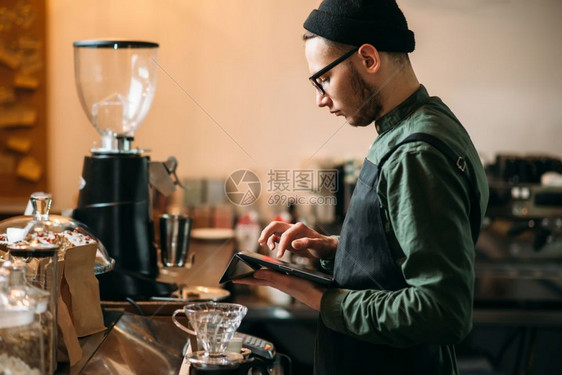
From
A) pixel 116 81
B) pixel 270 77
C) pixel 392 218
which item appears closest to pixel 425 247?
pixel 392 218

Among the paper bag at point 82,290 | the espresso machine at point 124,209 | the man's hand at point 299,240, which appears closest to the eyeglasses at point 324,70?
the man's hand at point 299,240

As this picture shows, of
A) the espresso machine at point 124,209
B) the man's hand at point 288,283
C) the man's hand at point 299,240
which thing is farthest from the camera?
the espresso machine at point 124,209

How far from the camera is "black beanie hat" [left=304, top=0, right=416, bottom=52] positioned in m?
1.44

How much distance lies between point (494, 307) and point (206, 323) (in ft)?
7.75

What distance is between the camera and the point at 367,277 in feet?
4.64

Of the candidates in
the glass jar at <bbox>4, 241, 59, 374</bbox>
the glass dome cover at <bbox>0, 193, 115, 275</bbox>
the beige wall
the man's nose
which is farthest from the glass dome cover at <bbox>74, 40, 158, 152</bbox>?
the beige wall

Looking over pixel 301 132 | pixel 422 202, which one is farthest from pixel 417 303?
pixel 301 132

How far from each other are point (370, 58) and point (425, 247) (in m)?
0.44

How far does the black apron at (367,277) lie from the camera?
1385 mm

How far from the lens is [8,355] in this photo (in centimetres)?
111

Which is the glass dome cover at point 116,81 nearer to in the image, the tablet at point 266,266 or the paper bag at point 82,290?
the paper bag at point 82,290

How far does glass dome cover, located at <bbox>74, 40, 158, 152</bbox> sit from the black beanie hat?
117 cm

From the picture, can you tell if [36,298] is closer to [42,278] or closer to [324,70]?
[42,278]

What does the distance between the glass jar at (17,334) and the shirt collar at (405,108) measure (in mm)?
785
